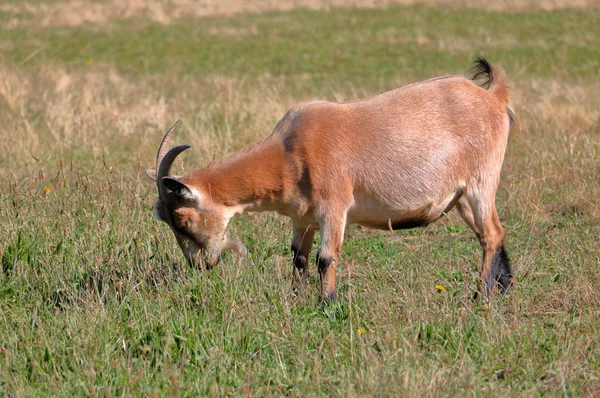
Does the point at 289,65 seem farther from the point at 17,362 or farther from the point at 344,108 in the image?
the point at 17,362

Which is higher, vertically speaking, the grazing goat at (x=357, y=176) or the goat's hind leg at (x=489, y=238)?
the grazing goat at (x=357, y=176)

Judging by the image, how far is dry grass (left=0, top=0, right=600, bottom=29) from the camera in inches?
1284

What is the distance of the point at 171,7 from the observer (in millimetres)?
35688

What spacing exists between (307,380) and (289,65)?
1875 cm

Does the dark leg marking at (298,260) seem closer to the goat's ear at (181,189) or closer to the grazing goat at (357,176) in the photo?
the grazing goat at (357,176)

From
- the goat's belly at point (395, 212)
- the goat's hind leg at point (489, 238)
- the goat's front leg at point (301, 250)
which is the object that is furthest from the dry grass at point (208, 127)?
the goat's front leg at point (301, 250)

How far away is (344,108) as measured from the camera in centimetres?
703

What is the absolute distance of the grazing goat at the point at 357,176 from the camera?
6.61 meters

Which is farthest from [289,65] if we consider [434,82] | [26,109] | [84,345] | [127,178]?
[84,345]

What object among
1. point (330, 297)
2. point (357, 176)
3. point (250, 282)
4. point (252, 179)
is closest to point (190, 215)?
point (252, 179)

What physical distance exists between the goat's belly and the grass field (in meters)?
0.34

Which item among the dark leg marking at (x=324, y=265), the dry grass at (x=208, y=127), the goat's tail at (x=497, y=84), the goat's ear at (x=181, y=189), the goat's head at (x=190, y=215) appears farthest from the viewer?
the dry grass at (x=208, y=127)

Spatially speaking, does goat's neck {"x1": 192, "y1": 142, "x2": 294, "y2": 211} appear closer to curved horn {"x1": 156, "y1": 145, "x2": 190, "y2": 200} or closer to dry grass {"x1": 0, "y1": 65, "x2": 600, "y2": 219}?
curved horn {"x1": 156, "y1": 145, "x2": 190, "y2": 200}

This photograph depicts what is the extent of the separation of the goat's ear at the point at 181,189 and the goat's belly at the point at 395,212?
122cm
